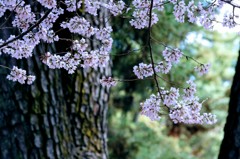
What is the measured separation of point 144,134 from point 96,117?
11.0 feet

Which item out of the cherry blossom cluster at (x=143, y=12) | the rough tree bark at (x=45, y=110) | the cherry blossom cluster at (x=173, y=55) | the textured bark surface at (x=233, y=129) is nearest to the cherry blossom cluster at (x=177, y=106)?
the cherry blossom cluster at (x=173, y=55)

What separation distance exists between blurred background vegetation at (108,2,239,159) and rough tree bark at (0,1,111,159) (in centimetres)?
44

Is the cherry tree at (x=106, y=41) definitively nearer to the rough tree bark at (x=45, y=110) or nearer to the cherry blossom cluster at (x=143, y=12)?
the cherry blossom cluster at (x=143, y=12)

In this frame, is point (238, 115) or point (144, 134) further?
point (144, 134)

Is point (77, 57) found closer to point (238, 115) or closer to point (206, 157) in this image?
point (238, 115)

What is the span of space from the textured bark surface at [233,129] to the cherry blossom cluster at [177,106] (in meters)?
0.49

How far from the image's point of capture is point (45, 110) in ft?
8.48

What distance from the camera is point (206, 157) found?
920cm

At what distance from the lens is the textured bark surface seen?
215cm

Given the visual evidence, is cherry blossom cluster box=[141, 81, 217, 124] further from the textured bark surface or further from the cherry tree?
the textured bark surface

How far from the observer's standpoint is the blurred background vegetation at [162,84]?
4.08 m

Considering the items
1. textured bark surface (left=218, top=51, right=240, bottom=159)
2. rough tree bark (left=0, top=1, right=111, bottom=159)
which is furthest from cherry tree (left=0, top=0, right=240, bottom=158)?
rough tree bark (left=0, top=1, right=111, bottom=159)

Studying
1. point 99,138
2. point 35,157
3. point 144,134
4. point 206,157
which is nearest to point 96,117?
point 99,138

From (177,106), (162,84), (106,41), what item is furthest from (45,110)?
(162,84)
